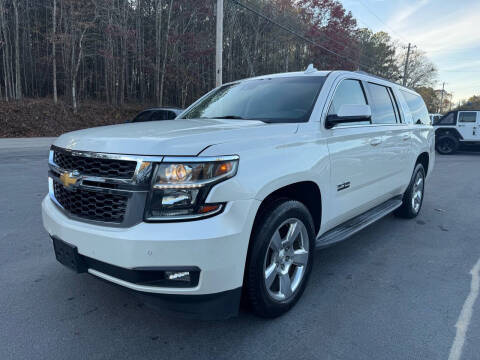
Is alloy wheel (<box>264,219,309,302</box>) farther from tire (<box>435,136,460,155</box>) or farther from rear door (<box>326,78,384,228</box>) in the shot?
tire (<box>435,136,460,155</box>)

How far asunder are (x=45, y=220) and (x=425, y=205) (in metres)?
5.82

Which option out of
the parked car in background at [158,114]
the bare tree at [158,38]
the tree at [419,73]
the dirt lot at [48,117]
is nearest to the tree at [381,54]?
the tree at [419,73]

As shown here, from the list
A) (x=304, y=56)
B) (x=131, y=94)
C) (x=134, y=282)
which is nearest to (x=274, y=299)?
(x=134, y=282)

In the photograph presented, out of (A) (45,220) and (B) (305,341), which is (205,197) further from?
(A) (45,220)

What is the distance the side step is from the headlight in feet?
4.34

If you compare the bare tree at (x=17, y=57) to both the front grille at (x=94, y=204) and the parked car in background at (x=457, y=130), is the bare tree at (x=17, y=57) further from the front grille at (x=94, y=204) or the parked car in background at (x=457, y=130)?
the front grille at (x=94, y=204)

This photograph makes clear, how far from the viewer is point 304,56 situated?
3478 centimetres

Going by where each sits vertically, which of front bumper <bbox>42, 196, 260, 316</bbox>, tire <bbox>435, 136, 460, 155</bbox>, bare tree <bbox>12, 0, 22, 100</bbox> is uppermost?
bare tree <bbox>12, 0, 22, 100</bbox>

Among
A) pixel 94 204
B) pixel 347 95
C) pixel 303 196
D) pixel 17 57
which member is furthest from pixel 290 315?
pixel 17 57

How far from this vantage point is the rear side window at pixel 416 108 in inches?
201

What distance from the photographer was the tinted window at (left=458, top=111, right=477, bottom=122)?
49.3ft

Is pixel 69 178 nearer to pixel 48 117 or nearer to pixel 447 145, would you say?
pixel 447 145

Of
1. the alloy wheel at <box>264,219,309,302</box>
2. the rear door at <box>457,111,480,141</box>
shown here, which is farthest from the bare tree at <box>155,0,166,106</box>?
the alloy wheel at <box>264,219,309,302</box>

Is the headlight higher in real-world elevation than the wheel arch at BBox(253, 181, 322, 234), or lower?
higher
